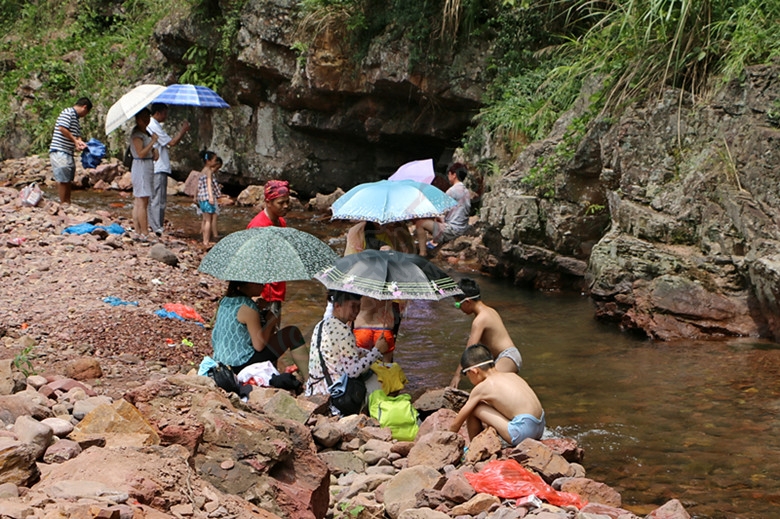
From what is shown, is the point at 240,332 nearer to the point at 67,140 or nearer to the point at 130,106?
the point at 130,106

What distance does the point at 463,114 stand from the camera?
1703cm

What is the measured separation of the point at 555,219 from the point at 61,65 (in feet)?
56.3

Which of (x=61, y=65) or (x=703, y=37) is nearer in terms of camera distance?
(x=703, y=37)

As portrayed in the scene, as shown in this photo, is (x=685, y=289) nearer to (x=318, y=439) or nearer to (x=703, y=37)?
(x=703, y=37)

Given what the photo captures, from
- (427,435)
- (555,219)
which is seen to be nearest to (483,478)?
(427,435)

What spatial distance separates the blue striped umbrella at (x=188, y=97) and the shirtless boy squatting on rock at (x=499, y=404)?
340 inches

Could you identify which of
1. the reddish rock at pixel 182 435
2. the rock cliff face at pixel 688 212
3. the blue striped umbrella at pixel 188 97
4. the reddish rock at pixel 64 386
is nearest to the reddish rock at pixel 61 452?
the reddish rock at pixel 182 435

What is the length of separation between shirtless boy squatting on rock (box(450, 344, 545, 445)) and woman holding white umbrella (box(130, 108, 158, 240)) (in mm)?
7569

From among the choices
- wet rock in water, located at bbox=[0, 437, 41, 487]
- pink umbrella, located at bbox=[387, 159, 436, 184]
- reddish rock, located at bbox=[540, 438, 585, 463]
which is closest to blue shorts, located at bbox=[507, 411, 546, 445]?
reddish rock, located at bbox=[540, 438, 585, 463]

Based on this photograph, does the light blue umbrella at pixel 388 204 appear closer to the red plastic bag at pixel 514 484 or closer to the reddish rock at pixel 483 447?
the reddish rock at pixel 483 447

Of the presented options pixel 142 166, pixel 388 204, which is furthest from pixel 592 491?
pixel 142 166

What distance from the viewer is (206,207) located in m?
13.8

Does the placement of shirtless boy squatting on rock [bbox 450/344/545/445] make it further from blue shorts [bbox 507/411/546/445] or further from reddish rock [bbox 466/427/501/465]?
reddish rock [bbox 466/427/501/465]

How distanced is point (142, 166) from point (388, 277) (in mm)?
6783
